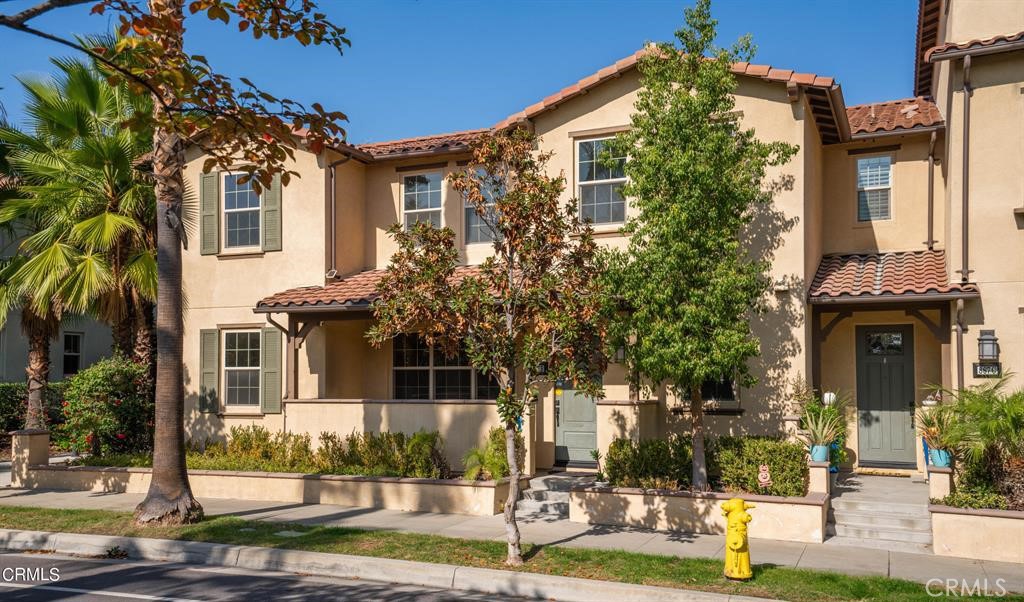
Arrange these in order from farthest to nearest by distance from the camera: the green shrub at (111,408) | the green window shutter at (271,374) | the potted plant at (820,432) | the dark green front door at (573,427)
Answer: the green window shutter at (271,374) < the green shrub at (111,408) < the dark green front door at (573,427) < the potted plant at (820,432)

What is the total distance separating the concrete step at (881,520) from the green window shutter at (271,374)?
33.6 ft

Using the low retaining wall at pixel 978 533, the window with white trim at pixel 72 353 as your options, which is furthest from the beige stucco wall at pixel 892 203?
the window with white trim at pixel 72 353

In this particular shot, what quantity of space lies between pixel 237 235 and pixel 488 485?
8137 mm

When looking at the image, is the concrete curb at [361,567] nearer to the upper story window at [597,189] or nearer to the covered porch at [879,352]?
the covered porch at [879,352]

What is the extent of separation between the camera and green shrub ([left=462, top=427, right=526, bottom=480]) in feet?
44.4

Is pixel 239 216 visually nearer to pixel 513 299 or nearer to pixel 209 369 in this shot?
pixel 209 369

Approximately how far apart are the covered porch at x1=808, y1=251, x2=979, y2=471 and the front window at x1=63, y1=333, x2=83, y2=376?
22.6 m

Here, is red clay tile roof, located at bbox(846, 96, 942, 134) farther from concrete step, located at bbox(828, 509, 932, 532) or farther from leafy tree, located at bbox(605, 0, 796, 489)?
concrete step, located at bbox(828, 509, 932, 532)

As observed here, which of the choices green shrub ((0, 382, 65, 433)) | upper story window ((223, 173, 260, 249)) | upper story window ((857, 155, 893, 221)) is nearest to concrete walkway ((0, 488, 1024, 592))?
upper story window ((223, 173, 260, 249))

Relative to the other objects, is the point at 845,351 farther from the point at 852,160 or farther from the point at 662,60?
the point at 662,60

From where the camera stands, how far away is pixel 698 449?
489 inches

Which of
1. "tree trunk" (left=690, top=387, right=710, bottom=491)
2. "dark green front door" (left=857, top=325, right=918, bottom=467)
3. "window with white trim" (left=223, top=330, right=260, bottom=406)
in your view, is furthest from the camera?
"window with white trim" (left=223, top=330, right=260, bottom=406)

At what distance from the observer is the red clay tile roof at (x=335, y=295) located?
15.5 m

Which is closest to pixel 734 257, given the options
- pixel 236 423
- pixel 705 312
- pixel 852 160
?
pixel 705 312
